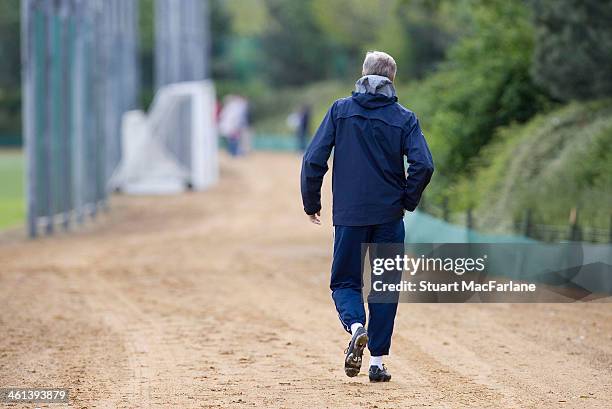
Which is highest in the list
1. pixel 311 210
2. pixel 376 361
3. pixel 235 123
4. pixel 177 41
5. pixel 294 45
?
pixel 294 45

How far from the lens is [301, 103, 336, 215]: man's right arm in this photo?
794cm

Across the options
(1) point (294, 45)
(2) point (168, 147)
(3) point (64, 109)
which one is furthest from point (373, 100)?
(1) point (294, 45)

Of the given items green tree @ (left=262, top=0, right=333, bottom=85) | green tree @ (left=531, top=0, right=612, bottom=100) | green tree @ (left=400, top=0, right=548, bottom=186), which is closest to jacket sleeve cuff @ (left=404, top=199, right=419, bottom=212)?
green tree @ (left=531, top=0, right=612, bottom=100)

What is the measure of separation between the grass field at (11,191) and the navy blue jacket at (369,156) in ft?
51.1

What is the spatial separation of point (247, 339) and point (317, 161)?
2401 mm

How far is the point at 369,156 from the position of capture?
7969 mm

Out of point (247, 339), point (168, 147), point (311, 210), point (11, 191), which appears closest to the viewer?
point (311, 210)

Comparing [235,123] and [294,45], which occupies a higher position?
[294,45]

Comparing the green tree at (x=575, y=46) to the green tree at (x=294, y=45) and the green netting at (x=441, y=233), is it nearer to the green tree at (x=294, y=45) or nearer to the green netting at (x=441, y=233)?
the green netting at (x=441, y=233)

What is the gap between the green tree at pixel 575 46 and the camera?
15.6 m

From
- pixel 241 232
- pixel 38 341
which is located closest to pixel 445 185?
pixel 241 232

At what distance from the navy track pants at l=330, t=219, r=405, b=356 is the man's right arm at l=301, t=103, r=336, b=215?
0.27 metres

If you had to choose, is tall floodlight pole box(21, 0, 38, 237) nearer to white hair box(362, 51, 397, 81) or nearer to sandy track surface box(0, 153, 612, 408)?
sandy track surface box(0, 153, 612, 408)

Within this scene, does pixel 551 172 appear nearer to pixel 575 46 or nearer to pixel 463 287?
pixel 575 46
